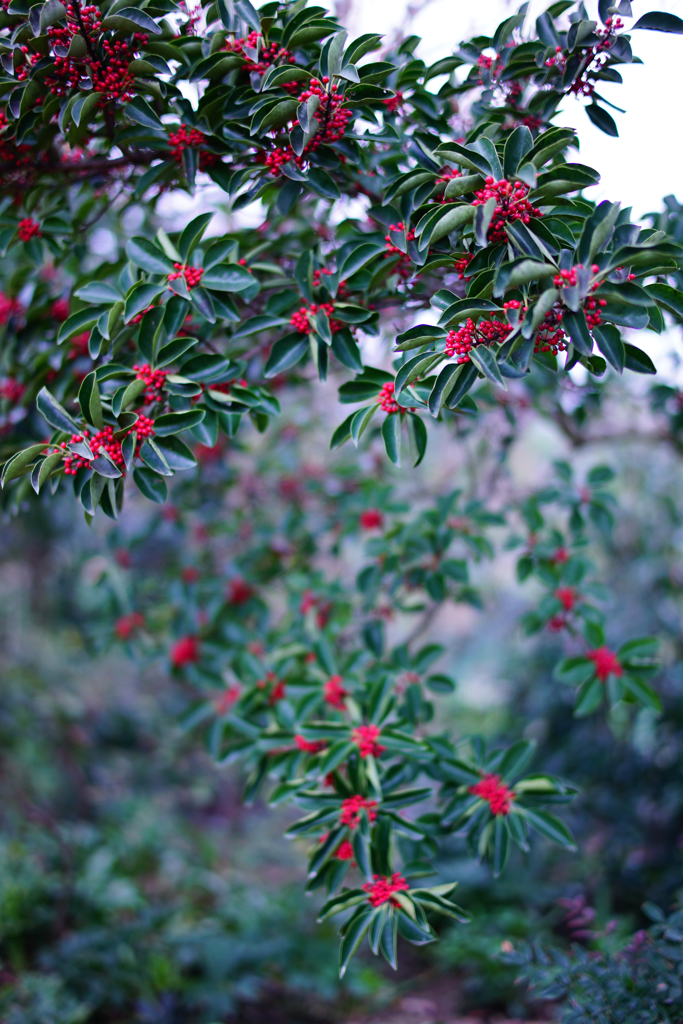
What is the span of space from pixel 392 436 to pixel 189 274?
0.43 m

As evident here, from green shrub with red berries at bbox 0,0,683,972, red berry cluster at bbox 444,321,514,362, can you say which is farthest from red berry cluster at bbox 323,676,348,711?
red berry cluster at bbox 444,321,514,362

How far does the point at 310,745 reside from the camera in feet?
4.32

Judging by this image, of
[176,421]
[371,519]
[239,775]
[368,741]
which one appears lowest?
[239,775]

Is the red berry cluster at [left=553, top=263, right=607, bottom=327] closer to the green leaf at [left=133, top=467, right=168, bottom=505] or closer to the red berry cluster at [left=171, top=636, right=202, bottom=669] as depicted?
the green leaf at [left=133, top=467, right=168, bottom=505]

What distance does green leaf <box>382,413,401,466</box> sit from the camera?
37.7 inches

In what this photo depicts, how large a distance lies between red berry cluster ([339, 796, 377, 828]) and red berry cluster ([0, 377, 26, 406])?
41.6 inches

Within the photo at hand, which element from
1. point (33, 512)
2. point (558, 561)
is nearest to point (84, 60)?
point (558, 561)

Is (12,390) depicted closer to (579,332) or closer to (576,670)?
(579,332)

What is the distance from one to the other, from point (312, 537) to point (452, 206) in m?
1.22

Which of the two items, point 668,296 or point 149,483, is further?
point 149,483

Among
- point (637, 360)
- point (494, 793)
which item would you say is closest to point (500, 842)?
point (494, 793)

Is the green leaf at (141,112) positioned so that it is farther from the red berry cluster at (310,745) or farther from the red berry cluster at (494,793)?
the red berry cluster at (494,793)

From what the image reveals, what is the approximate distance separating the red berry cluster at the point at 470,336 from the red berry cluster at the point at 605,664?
2.80 ft

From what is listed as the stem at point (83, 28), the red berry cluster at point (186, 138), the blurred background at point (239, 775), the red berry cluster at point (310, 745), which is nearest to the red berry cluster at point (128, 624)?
the blurred background at point (239, 775)
